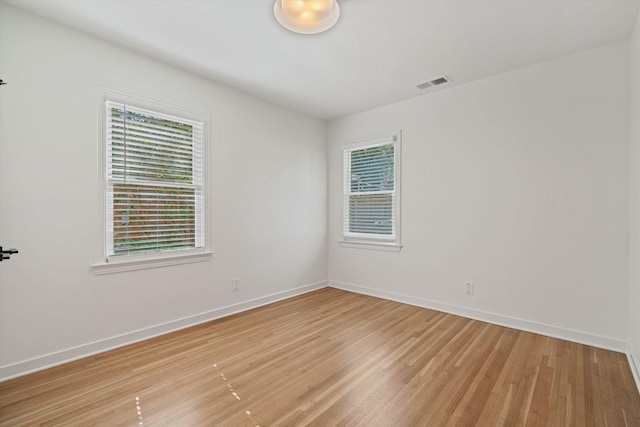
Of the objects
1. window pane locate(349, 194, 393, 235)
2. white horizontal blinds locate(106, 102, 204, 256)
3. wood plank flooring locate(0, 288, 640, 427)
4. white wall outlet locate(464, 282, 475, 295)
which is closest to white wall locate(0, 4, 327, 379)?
white horizontal blinds locate(106, 102, 204, 256)

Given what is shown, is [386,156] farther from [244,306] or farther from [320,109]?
[244,306]

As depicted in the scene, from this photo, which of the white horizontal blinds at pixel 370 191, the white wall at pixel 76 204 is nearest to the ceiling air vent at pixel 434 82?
the white horizontal blinds at pixel 370 191

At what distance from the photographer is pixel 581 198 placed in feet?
9.39

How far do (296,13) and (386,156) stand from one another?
256 cm

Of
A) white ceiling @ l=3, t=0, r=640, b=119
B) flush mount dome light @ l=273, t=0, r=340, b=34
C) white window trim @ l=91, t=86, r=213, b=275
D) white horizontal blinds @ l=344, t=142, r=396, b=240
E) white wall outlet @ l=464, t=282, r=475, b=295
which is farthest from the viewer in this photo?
white horizontal blinds @ l=344, t=142, r=396, b=240

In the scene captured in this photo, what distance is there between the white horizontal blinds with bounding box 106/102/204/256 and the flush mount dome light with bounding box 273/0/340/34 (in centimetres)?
165

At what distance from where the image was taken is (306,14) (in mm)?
2152

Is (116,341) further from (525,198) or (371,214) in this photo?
(525,198)

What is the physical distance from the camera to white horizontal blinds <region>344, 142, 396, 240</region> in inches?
170

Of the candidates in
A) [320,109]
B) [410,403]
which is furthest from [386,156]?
[410,403]

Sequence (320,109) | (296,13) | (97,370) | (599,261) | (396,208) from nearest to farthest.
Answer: (296,13) < (97,370) < (599,261) < (396,208) < (320,109)

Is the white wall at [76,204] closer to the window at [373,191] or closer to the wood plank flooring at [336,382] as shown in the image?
the wood plank flooring at [336,382]

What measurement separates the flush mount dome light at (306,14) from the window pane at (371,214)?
8.39 ft

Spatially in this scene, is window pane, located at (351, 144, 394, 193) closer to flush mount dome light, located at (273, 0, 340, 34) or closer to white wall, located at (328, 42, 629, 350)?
white wall, located at (328, 42, 629, 350)
